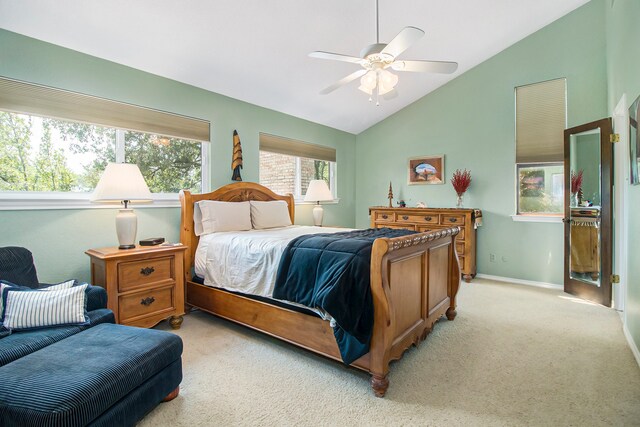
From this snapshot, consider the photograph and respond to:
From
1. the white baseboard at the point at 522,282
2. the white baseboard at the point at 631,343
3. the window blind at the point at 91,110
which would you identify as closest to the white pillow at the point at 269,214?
the window blind at the point at 91,110

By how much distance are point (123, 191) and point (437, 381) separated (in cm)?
280

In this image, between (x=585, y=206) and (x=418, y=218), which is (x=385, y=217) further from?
(x=585, y=206)

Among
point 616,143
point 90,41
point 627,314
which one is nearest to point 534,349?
point 627,314

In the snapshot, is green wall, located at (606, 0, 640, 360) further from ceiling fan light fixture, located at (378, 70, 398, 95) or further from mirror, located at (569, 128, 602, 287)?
ceiling fan light fixture, located at (378, 70, 398, 95)

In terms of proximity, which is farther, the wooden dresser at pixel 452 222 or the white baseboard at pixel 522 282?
the wooden dresser at pixel 452 222

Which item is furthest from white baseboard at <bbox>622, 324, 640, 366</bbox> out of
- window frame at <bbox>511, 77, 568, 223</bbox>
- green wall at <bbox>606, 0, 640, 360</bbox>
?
window frame at <bbox>511, 77, 568, 223</bbox>

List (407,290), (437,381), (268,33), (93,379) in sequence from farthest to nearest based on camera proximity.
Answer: (268,33), (407,290), (437,381), (93,379)

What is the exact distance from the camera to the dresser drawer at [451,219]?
450 cm

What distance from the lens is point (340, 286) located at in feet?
6.32

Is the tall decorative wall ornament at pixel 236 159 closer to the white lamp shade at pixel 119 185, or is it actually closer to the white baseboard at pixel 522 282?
the white lamp shade at pixel 119 185

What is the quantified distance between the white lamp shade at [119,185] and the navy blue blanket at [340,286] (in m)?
1.54

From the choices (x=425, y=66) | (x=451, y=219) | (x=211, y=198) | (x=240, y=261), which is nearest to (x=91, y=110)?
(x=211, y=198)

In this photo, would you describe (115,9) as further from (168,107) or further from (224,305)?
(224,305)

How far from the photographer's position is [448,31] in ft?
12.4
